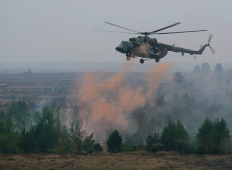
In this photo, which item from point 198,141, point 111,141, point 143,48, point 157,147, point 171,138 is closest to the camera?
point 143,48

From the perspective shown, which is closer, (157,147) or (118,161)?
(118,161)

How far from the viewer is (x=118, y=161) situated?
4144cm

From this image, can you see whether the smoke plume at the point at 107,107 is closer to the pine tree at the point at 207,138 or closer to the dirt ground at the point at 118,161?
the pine tree at the point at 207,138

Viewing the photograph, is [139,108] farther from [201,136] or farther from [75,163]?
[75,163]

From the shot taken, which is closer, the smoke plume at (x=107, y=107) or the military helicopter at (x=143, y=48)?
the military helicopter at (x=143, y=48)

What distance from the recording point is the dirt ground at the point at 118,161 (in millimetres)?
37844

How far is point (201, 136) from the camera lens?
49062mm

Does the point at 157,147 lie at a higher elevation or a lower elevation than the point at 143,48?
lower

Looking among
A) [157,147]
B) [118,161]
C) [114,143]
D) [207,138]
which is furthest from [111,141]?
[207,138]

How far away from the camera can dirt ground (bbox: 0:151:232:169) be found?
37844 mm

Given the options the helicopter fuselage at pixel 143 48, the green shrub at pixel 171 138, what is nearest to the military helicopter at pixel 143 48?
the helicopter fuselage at pixel 143 48

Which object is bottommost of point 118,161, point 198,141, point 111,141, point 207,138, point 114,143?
point 118,161

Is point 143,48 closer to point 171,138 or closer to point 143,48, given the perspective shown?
point 143,48

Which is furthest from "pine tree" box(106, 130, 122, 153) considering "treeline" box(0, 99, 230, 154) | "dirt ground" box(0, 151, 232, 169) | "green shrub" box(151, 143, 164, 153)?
"green shrub" box(151, 143, 164, 153)
